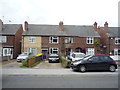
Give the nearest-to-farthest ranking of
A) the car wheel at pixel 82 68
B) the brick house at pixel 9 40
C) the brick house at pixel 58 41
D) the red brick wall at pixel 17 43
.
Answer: the car wheel at pixel 82 68 < the brick house at pixel 9 40 < the brick house at pixel 58 41 < the red brick wall at pixel 17 43

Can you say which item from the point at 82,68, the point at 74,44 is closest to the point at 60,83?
the point at 82,68

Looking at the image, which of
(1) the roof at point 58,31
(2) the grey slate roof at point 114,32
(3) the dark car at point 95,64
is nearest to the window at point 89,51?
(1) the roof at point 58,31

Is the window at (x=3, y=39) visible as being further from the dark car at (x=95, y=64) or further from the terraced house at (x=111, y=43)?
the dark car at (x=95, y=64)

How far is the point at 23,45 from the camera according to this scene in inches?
1447

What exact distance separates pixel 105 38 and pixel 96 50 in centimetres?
420


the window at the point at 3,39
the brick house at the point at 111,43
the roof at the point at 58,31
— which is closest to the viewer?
the window at the point at 3,39

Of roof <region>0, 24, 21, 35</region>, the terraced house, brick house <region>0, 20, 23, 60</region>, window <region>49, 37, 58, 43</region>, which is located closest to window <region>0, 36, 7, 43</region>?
brick house <region>0, 20, 23, 60</region>

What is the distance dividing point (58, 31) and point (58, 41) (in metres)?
2.77

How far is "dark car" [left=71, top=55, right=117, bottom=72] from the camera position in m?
14.9

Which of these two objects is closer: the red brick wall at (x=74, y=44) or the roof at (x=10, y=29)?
the roof at (x=10, y=29)

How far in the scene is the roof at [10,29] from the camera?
3644 centimetres

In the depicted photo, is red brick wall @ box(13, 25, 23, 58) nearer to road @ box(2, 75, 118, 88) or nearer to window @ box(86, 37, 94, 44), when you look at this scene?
window @ box(86, 37, 94, 44)

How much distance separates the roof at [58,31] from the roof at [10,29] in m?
2.73

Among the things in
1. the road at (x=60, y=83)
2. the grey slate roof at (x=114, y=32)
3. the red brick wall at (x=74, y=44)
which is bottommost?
the road at (x=60, y=83)
